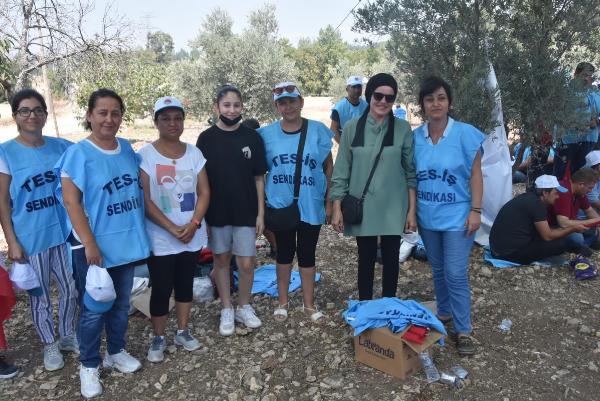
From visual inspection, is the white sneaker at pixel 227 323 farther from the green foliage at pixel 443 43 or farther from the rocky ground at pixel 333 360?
the green foliage at pixel 443 43

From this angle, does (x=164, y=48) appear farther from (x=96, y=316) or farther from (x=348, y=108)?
(x=96, y=316)

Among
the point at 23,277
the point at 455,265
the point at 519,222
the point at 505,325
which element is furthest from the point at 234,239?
the point at 519,222

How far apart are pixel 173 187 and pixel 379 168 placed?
151 centimetres

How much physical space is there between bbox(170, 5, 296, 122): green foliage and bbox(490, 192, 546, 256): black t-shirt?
15050 mm

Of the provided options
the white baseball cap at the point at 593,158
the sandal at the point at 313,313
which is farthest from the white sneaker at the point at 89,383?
the white baseball cap at the point at 593,158

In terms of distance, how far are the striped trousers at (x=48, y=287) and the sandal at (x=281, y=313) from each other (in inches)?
65.5

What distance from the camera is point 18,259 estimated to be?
3242 millimetres

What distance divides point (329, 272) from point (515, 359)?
7.54ft

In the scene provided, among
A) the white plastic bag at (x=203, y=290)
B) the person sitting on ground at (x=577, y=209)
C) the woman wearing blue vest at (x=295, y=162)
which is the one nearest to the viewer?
the woman wearing blue vest at (x=295, y=162)

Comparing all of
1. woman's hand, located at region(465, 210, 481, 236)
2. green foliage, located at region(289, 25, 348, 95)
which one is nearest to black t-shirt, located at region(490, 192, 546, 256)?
woman's hand, located at region(465, 210, 481, 236)

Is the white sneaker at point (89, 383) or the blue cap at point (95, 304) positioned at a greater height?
the blue cap at point (95, 304)

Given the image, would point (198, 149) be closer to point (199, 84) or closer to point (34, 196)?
point (34, 196)

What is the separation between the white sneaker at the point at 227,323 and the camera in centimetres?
401

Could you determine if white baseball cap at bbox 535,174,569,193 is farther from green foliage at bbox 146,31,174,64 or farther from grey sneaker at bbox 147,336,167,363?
green foliage at bbox 146,31,174,64
